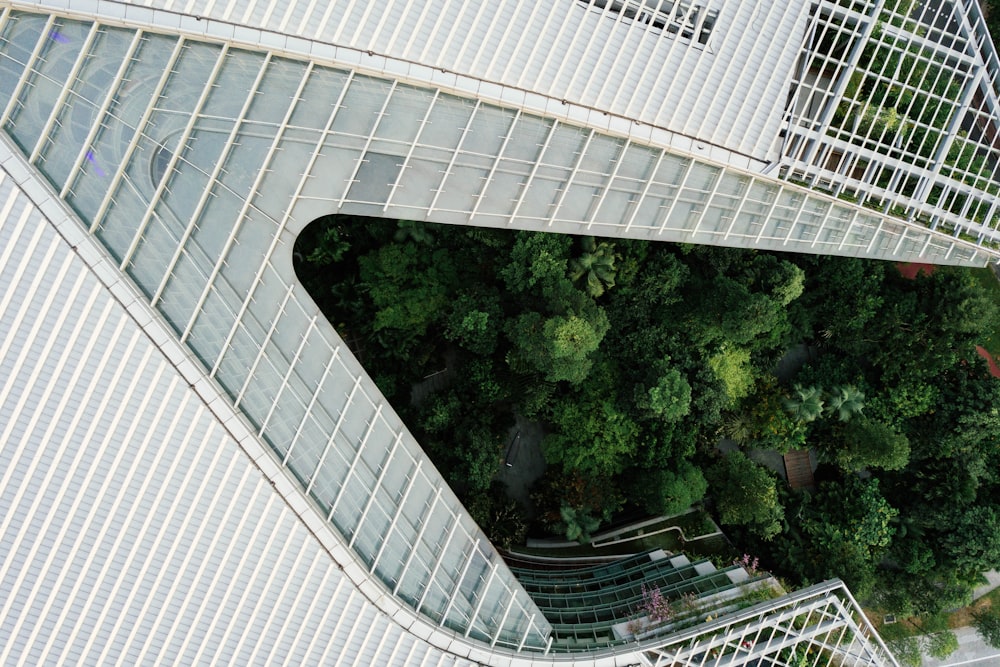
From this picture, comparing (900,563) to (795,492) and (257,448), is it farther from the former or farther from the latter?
(257,448)

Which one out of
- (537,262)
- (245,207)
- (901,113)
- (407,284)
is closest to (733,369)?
(537,262)

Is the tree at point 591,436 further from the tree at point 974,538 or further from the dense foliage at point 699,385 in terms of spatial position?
the tree at point 974,538

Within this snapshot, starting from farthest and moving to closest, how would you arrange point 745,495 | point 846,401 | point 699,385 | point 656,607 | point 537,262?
point 846,401 → point 699,385 → point 745,495 → point 537,262 → point 656,607

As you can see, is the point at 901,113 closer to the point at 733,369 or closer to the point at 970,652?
the point at 733,369

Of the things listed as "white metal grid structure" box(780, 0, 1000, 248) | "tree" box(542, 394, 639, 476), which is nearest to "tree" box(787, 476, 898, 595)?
"tree" box(542, 394, 639, 476)

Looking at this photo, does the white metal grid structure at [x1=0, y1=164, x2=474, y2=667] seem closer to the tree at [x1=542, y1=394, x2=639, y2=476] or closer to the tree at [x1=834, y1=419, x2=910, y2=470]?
the tree at [x1=542, y1=394, x2=639, y2=476]

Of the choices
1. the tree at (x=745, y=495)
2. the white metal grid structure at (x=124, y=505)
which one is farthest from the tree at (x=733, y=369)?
the white metal grid structure at (x=124, y=505)

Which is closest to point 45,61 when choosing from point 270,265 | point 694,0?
point 270,265
